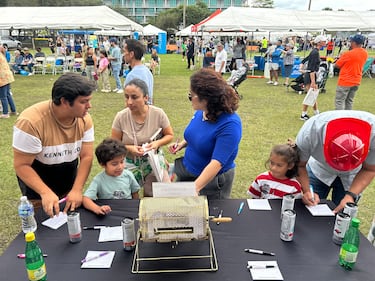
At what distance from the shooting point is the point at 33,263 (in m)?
1.32

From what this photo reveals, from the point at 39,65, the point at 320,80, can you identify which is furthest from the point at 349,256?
the point at 39,65

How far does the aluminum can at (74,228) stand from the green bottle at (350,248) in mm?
1321

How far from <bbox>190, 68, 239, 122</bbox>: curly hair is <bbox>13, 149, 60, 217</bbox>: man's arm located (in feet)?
3.73

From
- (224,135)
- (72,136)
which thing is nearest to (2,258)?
(72,136)

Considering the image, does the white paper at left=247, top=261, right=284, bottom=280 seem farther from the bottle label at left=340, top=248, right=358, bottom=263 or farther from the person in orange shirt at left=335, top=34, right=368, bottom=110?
the person in orange shirt at left=335, top=34, right=368, bottom=110

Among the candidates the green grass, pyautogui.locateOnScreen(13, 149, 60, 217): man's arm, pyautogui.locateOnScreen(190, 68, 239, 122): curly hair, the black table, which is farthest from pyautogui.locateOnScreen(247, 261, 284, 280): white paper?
the green grass

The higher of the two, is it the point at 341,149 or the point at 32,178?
the point at 341,149

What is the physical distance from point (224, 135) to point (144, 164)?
3.36 ft

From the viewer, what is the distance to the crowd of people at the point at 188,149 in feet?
6.15

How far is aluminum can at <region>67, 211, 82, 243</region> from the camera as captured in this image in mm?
1608

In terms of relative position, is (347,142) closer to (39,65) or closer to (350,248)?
(350,248)

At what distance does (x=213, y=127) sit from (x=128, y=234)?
3.18 feet

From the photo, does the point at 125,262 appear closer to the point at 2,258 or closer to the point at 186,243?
the point at 186,243

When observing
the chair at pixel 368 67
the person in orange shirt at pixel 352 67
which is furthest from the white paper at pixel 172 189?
the chair at pixel 368 67
